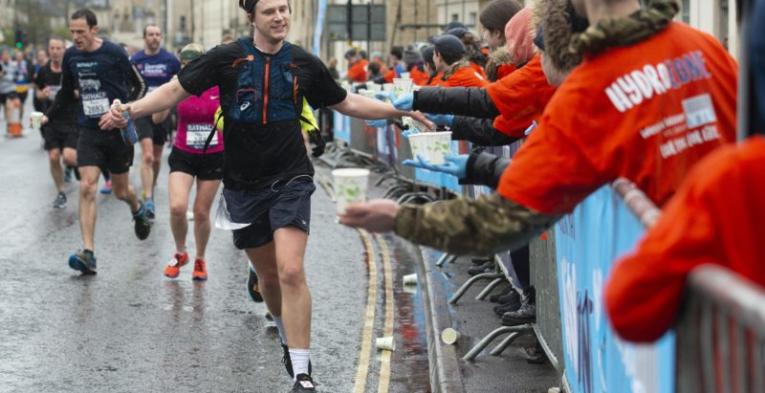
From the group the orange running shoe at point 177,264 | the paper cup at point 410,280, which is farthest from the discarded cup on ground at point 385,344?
the orange running shoe at point 177,264

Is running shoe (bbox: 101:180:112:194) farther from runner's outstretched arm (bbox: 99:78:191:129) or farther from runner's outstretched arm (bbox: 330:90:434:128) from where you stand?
runner's outstretched arm (bbox: 330:90:434:128)

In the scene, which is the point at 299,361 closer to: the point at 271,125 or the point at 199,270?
the point at 271,125

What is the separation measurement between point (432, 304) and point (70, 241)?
5238 mm

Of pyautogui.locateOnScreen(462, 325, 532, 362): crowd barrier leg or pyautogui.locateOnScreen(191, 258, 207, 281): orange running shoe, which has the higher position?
pyautogui.locateOnScreen(462, 325, 532, 362): crowd barrier leg

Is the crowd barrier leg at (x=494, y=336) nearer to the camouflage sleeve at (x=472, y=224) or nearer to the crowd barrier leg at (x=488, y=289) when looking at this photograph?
the crowd barrier leg at (x=488, y=289)

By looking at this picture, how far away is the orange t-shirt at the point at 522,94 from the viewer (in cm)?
A: 669

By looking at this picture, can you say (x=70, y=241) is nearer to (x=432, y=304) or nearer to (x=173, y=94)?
(x=432, y=304)

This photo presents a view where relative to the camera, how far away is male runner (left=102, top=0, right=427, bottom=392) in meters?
7.31

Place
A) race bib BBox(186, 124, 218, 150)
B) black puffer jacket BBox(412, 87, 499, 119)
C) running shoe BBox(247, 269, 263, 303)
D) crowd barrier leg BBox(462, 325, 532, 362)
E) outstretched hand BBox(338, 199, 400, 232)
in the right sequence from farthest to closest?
race bib BBox(186, 124, 218, 150) < running shoe BBox(247, 269, 263, 303) < crowd barrier leg BBox(462, 325, 532, 362) < black puffer jacket BBox(412, 87, 499, 119) < outstretched hand BBox(338, 199, 400, 232)

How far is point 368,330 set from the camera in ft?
31.0

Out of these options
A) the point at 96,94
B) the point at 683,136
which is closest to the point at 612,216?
the point at 683,136

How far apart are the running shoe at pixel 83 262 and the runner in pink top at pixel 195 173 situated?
24.3 inches

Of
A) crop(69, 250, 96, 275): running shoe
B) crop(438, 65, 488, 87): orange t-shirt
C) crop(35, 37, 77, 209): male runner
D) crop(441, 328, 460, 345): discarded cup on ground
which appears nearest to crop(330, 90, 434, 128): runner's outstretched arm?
crop(441, 328, 460, 345): discarded cup on ground

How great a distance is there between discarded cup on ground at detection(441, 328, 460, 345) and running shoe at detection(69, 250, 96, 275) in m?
3.94
